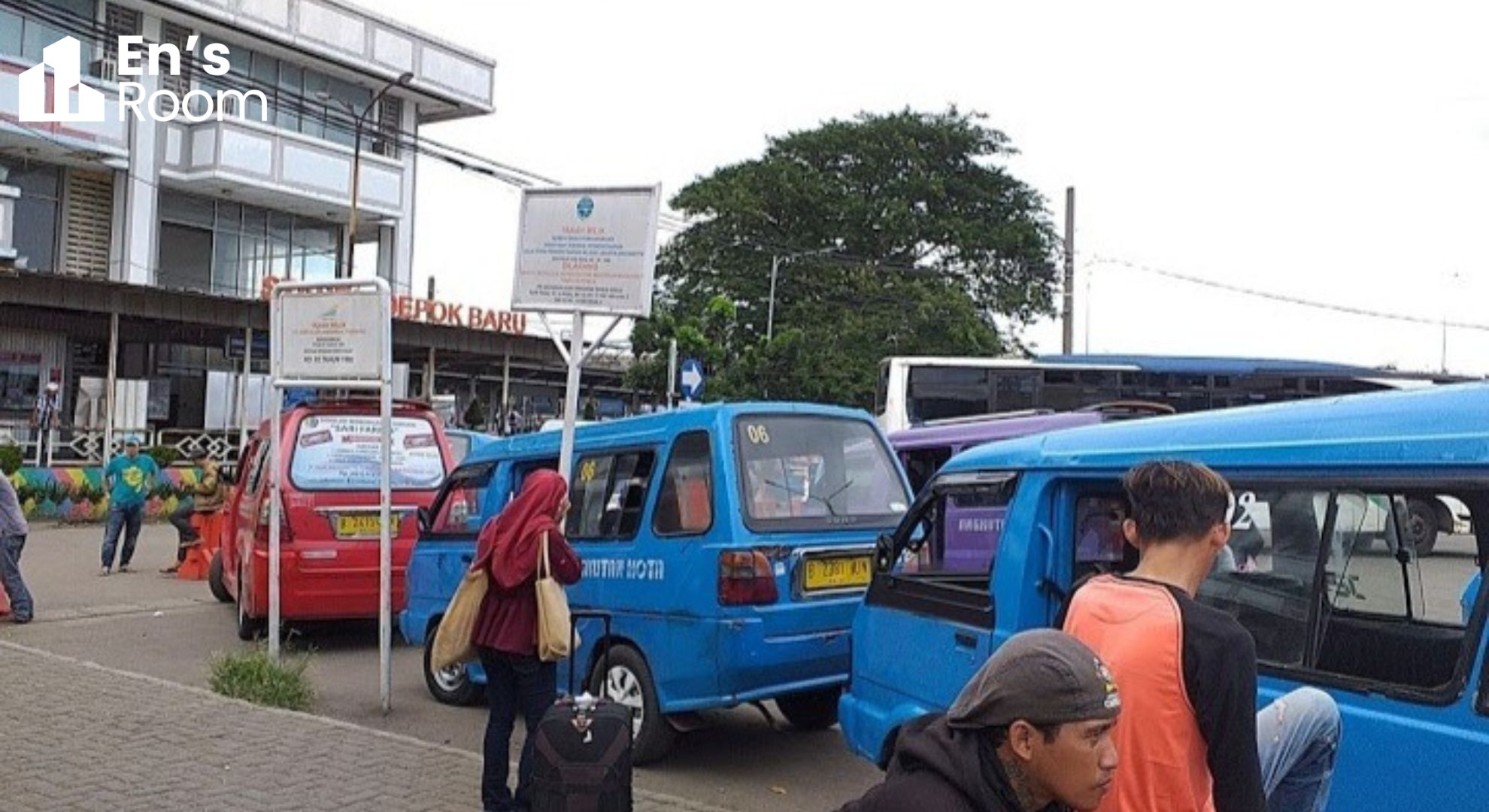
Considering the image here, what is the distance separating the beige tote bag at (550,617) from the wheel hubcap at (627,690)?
4.23 feet

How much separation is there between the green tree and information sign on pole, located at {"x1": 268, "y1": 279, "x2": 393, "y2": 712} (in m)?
30.3

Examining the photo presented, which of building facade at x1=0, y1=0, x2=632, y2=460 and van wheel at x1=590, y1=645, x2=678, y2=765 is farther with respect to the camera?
building facade at x1=0, y1=0, x2=632, y2=460

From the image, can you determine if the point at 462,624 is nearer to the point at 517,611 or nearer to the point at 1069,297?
the point at 517,611

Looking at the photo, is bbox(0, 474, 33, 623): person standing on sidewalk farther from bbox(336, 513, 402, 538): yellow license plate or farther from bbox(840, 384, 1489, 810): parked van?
bbox(840, 384, 1489, 810): parked van

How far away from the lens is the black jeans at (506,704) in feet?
18.8

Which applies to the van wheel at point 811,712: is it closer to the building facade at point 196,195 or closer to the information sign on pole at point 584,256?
the information sign on pole at point 584,256

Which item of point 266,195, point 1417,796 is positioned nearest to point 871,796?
point 1417,796

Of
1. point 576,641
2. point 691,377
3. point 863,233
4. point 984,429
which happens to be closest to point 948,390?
point 691,377

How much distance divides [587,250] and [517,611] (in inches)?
99.8

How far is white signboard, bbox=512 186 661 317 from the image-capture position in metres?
7.43

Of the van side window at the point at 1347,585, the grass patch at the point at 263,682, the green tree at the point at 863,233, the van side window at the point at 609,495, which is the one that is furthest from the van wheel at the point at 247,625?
the green tree at the point at 863,233

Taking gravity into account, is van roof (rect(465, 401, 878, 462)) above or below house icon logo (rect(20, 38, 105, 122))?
below

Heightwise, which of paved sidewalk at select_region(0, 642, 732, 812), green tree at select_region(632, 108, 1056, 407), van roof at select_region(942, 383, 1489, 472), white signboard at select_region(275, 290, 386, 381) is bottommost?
paved sidewalk at select_region(0, 642, 732, 812)

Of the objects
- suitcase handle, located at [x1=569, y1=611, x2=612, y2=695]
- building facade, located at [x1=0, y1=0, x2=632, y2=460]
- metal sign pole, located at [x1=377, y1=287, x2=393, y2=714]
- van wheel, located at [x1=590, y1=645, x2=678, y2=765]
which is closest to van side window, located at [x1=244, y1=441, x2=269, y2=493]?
metal sign pole, located at [x1=377, y1=287, x2=393, y2=714]
